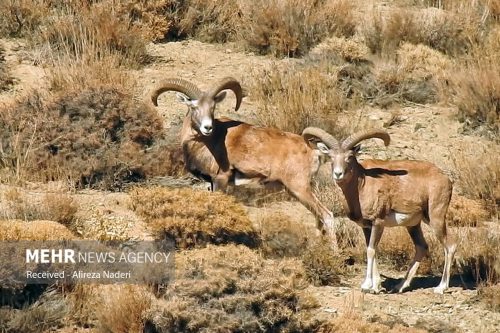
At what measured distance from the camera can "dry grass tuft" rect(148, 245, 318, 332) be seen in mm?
13555

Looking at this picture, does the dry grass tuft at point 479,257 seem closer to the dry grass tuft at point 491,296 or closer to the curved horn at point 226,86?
the dry grass tuft at point 491,296

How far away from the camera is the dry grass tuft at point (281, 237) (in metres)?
16.7

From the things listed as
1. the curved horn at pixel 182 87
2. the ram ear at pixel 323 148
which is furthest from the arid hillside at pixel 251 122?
the curved horn at pixel 182 87

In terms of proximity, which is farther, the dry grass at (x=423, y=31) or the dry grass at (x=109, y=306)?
the dry grass at (x=423, y=31)

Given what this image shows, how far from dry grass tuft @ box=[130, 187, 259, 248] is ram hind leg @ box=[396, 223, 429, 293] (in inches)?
74.8

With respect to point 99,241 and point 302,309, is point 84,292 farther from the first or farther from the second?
point 302,309

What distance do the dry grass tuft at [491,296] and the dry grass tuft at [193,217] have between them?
2862mm

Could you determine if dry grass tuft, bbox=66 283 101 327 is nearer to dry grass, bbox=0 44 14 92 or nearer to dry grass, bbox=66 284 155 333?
dry grass, bbox=66 284 155 333

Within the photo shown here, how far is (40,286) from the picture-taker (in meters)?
14.6

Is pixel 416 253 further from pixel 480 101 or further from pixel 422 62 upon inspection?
pixel 422 62

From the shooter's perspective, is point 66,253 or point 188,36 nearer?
point 66,253

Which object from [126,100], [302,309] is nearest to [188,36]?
[126,100]

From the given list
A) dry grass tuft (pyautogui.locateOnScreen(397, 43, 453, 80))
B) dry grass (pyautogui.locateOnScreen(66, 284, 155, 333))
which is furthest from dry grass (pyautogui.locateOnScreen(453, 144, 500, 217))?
dry grass (pyautogui.locateOnScreen(66, 284, 155, 333))

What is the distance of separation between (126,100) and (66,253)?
5.55 m
